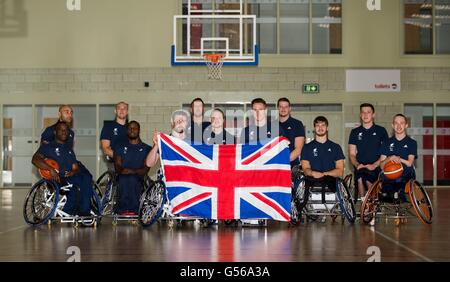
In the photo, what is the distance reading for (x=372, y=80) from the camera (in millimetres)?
18531

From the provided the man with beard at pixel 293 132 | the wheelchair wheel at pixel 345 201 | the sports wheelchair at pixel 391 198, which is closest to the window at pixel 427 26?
the man with beard at pixel 293 132

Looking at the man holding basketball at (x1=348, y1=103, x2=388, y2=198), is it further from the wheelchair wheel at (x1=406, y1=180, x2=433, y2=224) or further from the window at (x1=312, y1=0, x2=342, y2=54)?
the window at (x1=312, y1=0, x2=342, y2=54)

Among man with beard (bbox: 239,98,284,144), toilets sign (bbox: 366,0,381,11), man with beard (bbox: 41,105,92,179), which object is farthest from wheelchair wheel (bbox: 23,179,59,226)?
toilets sign (bbox: 366,0,381,11)

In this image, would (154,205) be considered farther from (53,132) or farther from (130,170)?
(53,132)

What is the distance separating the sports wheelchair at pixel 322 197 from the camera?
9203 millimetres

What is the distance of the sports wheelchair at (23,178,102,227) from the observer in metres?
9.05

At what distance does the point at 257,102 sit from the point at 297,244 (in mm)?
2500

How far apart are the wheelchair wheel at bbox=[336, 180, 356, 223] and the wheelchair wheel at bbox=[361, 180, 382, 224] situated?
17 cm

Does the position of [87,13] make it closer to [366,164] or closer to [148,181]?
[148,181]

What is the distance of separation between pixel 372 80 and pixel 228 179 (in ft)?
34.5

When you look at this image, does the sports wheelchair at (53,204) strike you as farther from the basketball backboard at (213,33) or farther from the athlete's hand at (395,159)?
the basketball backboard at (213,33)

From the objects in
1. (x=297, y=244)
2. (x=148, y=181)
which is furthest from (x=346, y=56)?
(x=297, y=244)

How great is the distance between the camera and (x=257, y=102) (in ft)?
30.2
